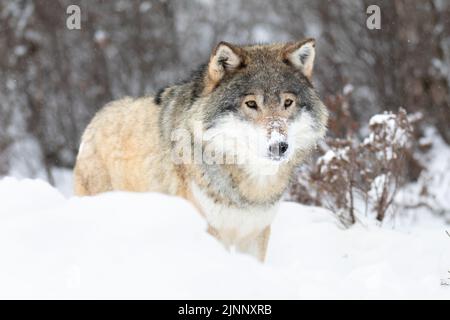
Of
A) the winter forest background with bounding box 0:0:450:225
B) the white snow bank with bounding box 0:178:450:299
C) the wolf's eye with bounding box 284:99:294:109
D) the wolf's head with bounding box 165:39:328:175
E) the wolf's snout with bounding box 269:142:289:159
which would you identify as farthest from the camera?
the winter forest background with bounding box 0:0:450:225

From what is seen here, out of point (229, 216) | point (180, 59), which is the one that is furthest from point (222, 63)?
point (180, 59)

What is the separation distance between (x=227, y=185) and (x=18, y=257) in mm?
1878

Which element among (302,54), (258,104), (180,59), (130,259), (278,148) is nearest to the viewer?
(130,259)

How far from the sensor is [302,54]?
495 cm

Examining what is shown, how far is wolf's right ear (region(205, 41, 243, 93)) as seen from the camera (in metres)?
4.70

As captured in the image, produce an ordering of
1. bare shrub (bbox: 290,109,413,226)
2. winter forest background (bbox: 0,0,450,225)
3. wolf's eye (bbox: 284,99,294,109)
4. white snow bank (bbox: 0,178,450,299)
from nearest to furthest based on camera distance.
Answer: white snow bank (bbox: 0,178,450,299) → wolf's eye (bbox: 284,99,294,109) → bare shrub (bbox: 290,109,413,226) → winter forest background (bbox: 0,0,450,225)

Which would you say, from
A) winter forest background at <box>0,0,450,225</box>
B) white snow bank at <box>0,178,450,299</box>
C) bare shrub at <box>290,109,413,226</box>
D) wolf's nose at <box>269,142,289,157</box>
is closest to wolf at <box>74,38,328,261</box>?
wolf's nose at <box>269,142,289,157</box>

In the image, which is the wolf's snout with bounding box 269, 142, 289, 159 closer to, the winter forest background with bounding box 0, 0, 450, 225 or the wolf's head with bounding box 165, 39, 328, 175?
the wolf's head with bounding box 165, 39, 328, 175

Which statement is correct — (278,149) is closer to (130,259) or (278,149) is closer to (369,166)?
(130,259)

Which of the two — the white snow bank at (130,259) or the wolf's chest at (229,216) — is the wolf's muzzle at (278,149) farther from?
the white snow bank at (130,259)

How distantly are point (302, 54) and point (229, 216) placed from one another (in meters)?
1.31
